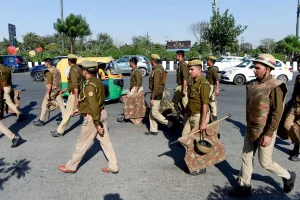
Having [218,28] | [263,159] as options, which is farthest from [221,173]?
[218,28]

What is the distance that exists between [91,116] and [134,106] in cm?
296

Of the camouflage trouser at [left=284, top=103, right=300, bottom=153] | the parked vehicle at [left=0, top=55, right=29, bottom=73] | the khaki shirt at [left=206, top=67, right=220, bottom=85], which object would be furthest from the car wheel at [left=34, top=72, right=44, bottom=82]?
the camouflage trouser at [left=284, top=103, right=300, bottom=153]

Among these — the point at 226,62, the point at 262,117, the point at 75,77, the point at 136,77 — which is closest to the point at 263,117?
the point at 262,117

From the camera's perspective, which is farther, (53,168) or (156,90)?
(156,90)

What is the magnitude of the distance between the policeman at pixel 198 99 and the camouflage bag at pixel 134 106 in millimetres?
2638

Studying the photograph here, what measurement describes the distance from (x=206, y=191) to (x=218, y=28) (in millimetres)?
25849

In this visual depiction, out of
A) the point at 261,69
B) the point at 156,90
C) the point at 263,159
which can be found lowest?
the point at 263,159

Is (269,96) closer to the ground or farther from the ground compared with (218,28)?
closer to the ground

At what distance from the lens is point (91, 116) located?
4035mm

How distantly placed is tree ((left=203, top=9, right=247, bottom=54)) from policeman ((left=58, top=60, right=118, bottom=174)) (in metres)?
25.5

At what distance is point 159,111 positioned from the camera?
6340 millimetres

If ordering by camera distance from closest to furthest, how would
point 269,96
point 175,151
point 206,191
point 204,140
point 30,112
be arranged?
point 269,96 < point 206,191 < point 204,140 < point 175,151 < point 30,112

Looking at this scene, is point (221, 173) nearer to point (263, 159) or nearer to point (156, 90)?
point (263, 159)

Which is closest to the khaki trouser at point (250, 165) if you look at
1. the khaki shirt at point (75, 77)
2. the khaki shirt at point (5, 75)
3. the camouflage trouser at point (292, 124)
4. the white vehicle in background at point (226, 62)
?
the camouflage trouser at point (292, 124)
